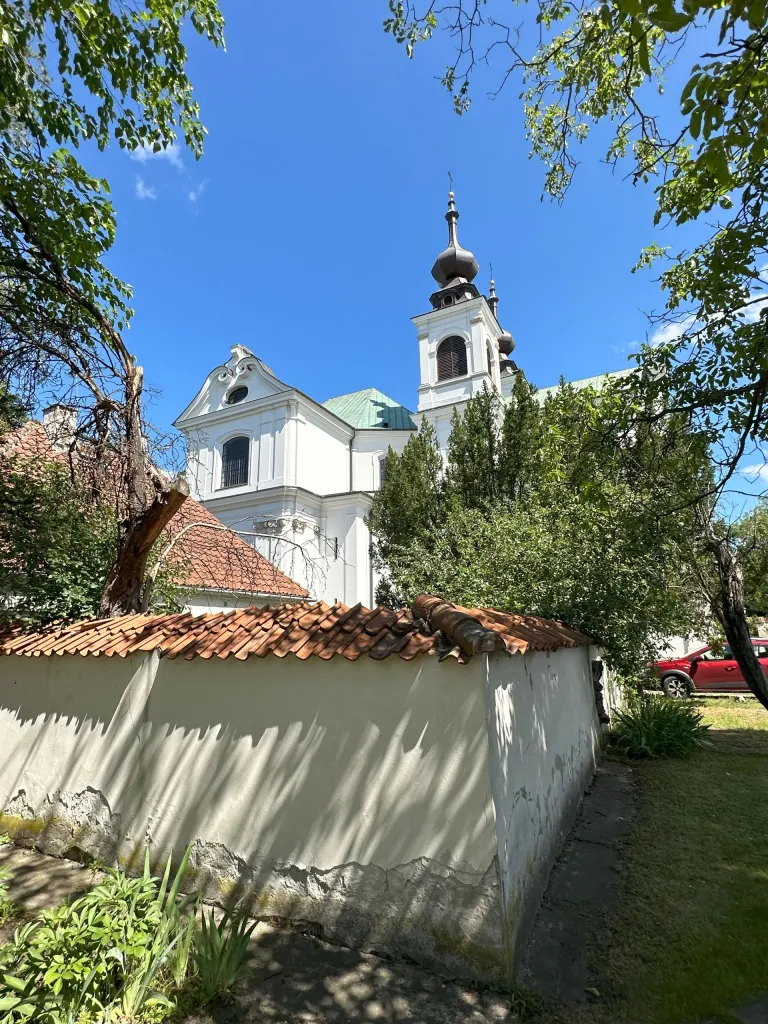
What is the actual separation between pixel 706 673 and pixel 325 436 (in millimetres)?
20055

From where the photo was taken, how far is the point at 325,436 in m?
28.6

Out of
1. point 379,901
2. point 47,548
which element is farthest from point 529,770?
point 47,548

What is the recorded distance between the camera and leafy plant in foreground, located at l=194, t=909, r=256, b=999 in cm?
293

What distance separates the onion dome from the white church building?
0.19 feet

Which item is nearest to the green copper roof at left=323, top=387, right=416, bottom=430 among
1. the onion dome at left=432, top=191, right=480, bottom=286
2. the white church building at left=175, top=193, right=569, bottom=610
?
the white church building at left=175, top=193, right=569, bottom=610

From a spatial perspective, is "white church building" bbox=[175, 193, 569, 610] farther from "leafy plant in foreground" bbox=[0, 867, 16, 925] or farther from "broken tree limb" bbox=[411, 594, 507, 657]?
"broken tree limb" bbox=[411, 594, 507, 657]

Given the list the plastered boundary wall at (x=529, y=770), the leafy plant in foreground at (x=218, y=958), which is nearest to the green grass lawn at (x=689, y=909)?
the plastered boundary wall at (x=529, y=770)

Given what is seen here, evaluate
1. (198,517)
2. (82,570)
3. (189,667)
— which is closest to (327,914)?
(189,667)

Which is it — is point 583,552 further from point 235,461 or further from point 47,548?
point 235,461

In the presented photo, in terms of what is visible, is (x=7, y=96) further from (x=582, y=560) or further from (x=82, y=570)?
(x=582, y=560)

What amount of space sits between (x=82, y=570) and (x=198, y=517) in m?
6.01

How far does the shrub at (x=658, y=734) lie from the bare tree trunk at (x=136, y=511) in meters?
7.84

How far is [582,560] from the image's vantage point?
8594mm

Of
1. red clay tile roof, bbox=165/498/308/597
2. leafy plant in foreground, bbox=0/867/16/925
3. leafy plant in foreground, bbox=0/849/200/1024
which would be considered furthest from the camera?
red clay tile roof, bbox=165/498/308/597
